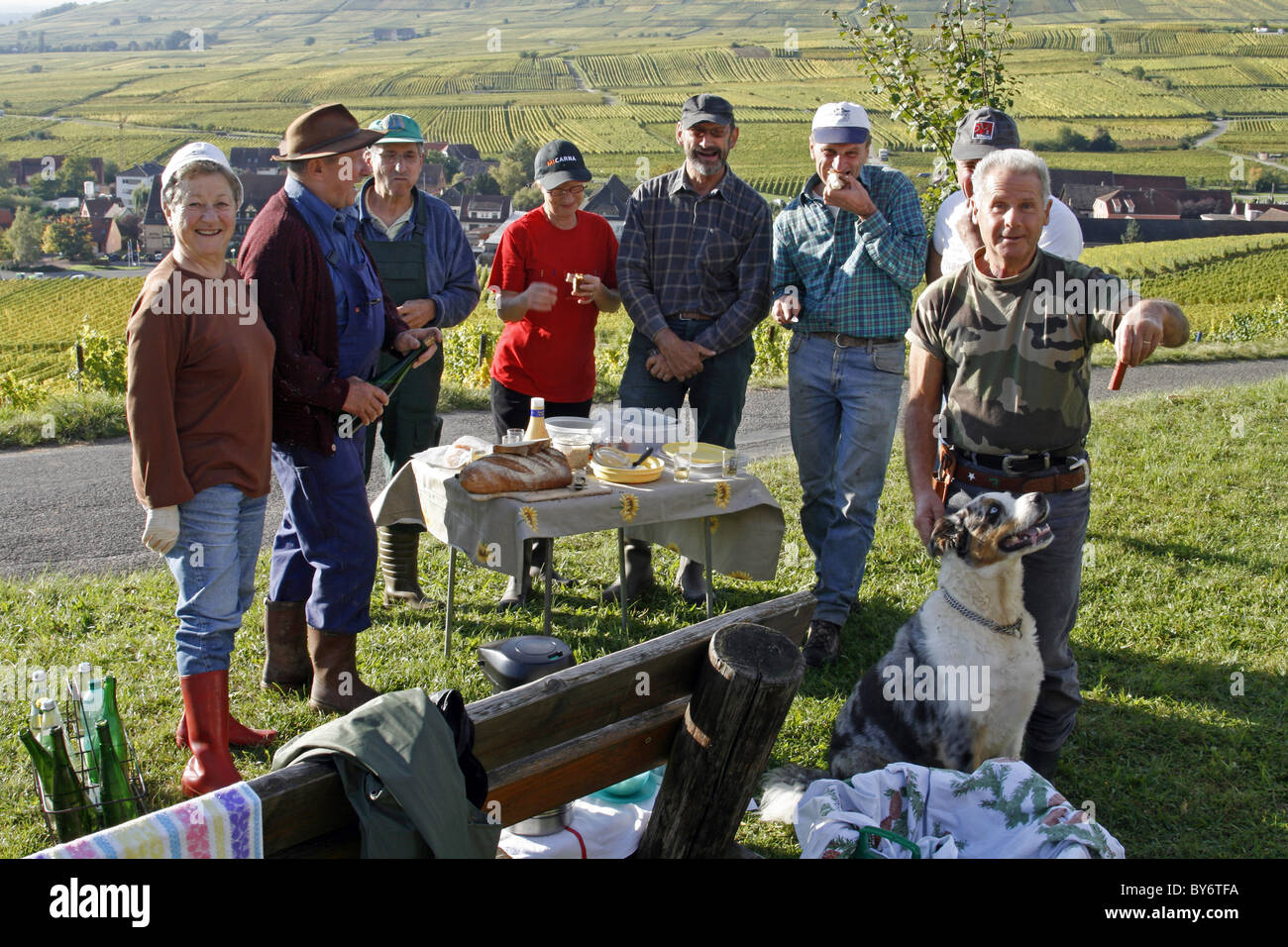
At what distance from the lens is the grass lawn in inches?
168

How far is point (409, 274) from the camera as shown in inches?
227

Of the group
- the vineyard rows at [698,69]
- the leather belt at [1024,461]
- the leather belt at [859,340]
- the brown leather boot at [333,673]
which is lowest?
the brown leather boot at [333,673]

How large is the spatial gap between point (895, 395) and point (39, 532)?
21.3 feet

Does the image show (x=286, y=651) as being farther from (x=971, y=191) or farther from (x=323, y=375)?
(x=971, y=191)

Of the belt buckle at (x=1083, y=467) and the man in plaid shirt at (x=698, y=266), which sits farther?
the man in plaid shirt at (x=698, y=266)

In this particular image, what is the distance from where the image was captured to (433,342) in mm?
5238

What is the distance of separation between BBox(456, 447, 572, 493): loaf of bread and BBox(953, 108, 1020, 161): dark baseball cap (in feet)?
8.05

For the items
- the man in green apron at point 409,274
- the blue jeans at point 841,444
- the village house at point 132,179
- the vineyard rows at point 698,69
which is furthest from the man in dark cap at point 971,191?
the vineyard rows at point 698,69

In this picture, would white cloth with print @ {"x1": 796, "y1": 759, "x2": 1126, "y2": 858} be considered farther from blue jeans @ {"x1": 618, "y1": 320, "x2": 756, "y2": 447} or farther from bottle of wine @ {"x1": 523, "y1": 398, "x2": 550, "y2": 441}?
blue jeans @ {"x1": 618, "y1": 320, "x2": 756, "y2": 447}

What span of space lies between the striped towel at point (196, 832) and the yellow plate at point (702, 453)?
3451 mm

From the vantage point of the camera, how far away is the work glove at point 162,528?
3.68 meters

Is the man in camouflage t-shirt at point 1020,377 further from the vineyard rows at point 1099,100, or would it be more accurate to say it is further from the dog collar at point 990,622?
the vineyard rows at point 1099,100

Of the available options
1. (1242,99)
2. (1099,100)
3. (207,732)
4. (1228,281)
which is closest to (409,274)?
(207,732)
